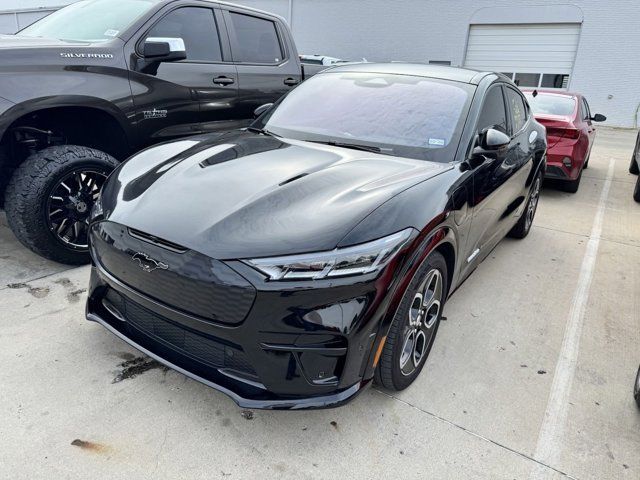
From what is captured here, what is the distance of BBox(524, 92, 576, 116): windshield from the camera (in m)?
6.66

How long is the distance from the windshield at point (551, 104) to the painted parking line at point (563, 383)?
307cm

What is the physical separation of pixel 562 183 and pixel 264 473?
6753mm

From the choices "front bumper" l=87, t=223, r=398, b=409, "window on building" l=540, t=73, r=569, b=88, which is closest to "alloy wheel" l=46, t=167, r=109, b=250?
"front bumper" l=87, t=223, r=398, b=409

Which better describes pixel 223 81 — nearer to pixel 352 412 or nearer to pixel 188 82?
pixel 188 82

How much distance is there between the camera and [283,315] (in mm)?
1764

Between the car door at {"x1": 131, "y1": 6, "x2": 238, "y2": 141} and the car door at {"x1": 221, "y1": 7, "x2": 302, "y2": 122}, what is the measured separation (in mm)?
136

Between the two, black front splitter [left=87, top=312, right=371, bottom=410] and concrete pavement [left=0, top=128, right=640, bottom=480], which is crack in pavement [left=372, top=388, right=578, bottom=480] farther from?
black front splitter [left=87, top=312, right=371, bottom=410]

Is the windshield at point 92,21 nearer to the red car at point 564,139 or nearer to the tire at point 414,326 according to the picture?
the tire at point 414,326

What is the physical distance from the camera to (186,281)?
1.85 meters

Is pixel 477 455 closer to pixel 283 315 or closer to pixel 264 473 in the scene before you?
pixel 264 473

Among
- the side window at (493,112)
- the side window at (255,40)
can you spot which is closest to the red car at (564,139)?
the side window at (493,112)

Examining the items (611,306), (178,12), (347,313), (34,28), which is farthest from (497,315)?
(34,28)

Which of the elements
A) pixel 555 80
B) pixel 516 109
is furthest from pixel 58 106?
pixel 555 80

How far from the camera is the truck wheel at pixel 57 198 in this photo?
3.16 meters
